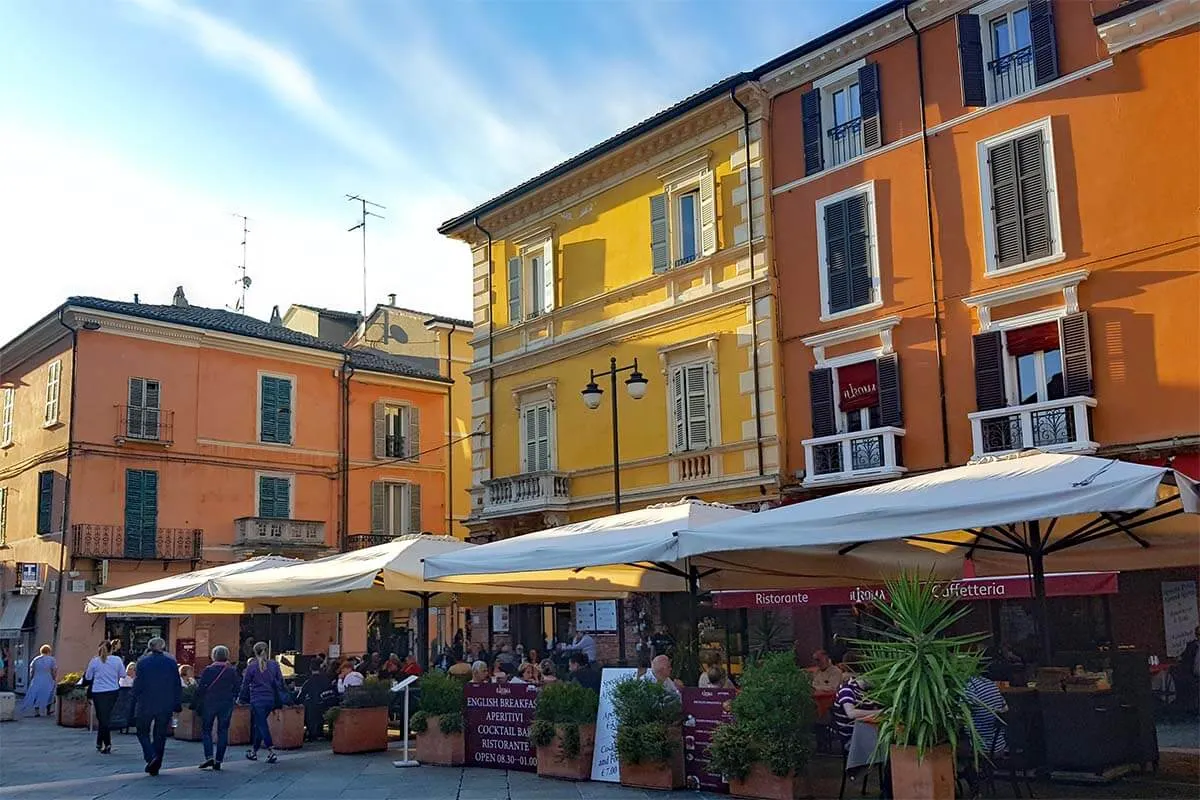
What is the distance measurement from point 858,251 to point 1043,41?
4.36 m

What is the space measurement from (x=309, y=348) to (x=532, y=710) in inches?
1011

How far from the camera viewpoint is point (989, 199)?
18.0 m

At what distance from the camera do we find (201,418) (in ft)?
110

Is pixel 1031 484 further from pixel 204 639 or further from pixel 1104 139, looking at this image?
pixel 204 639

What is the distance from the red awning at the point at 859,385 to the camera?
63.4 ft

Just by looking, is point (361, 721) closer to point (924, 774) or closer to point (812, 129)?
point (924, 774)

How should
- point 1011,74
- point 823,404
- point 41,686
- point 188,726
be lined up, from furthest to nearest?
point 41,686 → point 823,404 → point 1011,74 → point 188,726

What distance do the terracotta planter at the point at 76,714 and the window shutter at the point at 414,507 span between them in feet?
55.5

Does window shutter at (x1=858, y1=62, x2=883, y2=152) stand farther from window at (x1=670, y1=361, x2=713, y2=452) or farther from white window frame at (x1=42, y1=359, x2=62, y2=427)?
white window frame at (x1=42, y1=359, x2=62, y2=427)

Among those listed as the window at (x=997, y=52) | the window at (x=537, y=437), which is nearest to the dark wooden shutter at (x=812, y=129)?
the window at (x=997, y=52)

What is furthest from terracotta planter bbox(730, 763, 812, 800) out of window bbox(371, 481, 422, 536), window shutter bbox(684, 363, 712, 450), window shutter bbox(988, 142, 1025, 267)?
window bbox(371, 481, 422, 536)

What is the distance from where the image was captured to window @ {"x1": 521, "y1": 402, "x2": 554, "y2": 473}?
2511cm

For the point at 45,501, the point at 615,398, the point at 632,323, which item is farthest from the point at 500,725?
the point at 45,501

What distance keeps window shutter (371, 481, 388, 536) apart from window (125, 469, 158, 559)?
292 inches
